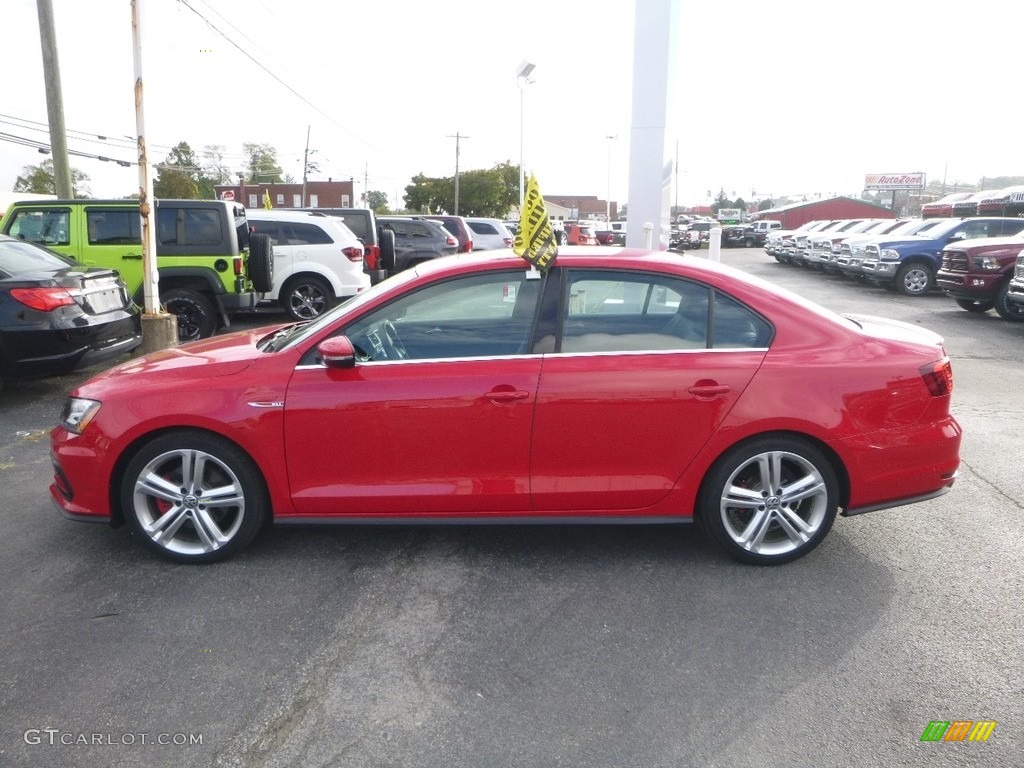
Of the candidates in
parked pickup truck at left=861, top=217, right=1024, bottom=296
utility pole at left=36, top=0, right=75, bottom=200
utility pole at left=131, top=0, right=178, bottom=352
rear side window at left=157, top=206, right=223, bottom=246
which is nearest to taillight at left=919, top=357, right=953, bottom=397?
utility pole at left=131, top=0, right=178, bottom=352

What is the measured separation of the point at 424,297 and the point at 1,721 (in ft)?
8.07

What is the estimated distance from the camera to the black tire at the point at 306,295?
522 inches

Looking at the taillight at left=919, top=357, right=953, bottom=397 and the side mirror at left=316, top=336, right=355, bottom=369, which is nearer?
the side mirror at left=316, top=336, right=355, bottom=369

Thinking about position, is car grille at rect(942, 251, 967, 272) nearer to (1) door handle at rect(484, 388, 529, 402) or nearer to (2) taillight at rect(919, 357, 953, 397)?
(2) taillight at rect(919, 357, 953, 397)

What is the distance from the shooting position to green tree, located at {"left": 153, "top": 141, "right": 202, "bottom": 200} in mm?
73938

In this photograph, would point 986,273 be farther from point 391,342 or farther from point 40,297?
point 40,297

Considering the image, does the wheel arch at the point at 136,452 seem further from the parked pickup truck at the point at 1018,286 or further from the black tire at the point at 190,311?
the parked pickup truck at the point at 1018,286

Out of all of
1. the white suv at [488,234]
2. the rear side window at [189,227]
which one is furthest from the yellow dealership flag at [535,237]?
the white suv at [488,234]

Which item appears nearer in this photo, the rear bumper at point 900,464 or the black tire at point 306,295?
the rear bumper at point 900,464

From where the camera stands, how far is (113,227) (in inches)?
428

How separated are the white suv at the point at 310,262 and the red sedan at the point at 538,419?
9.11 meters

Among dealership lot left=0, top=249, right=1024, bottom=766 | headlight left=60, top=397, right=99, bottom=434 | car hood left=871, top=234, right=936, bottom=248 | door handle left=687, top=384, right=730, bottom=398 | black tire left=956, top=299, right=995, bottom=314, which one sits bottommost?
dealership lot left=0, top=249, right=1024, bottom=766

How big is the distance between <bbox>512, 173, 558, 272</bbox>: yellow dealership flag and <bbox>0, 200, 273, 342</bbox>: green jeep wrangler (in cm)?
733

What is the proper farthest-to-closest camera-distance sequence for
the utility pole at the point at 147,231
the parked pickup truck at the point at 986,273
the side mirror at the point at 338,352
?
the parked pickup truck at the point at 986,273, the utility pole at the point at 147,231, the side mirror at the point at 338,352
